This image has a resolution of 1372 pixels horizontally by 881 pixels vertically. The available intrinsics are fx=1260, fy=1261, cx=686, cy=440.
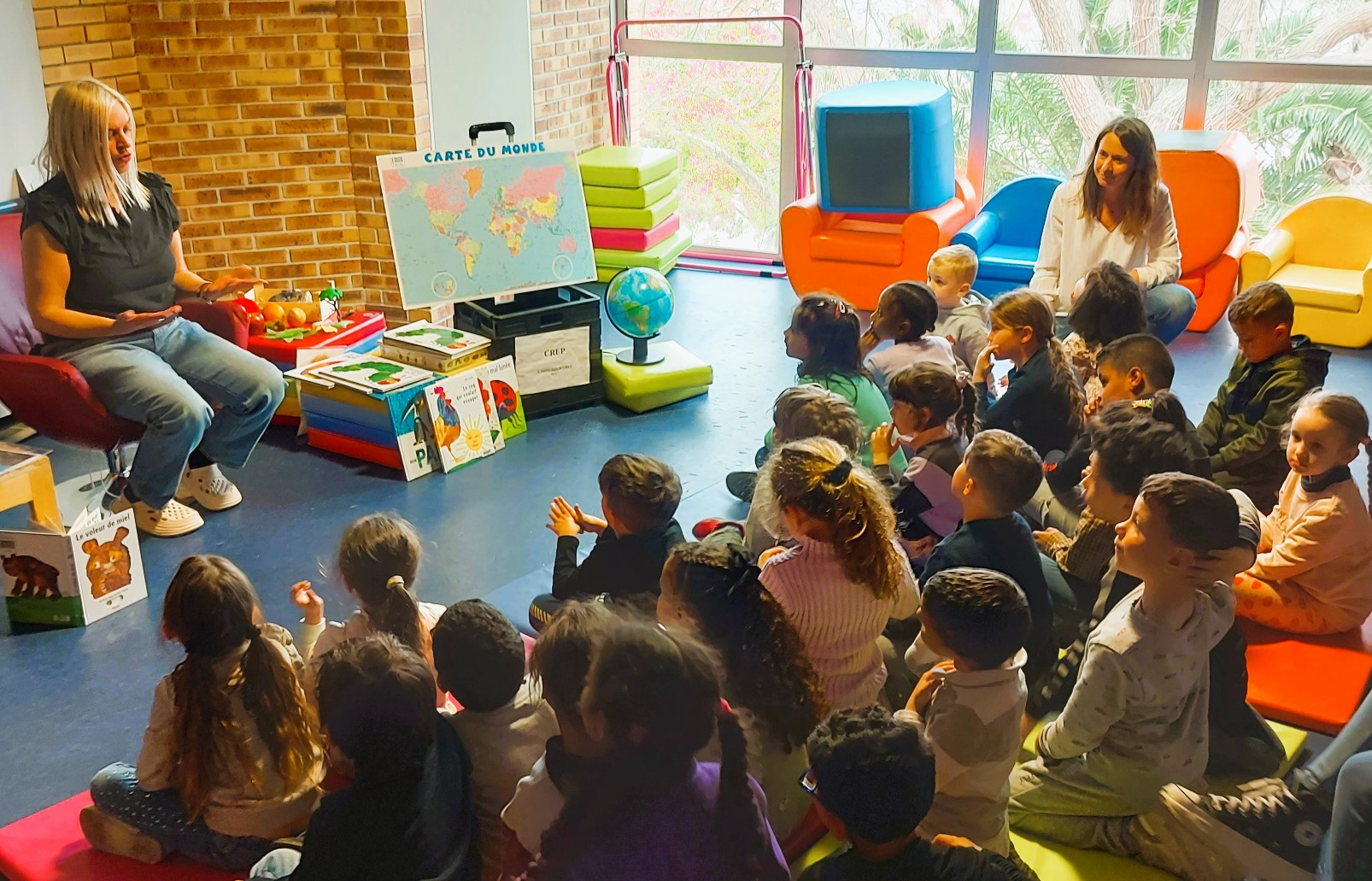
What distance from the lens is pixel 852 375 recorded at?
3785 mm

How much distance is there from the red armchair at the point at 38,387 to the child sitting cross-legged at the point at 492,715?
228 cm

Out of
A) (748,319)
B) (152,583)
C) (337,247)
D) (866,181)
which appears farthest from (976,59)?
(152,583)

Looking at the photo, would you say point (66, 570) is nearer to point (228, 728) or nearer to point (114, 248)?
point (114, 248)

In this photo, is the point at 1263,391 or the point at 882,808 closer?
the point at 882,808

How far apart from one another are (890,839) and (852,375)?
7.08 feet

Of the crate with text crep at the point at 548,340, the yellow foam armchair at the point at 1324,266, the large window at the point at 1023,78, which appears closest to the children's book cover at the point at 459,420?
the crate with text crep at the point at 548,340

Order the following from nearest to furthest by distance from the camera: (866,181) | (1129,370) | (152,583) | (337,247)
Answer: (1129,370), (152,583), (337,247), (866,181)

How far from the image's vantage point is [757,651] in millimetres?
2324

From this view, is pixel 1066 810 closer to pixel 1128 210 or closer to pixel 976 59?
pixel 1128 210

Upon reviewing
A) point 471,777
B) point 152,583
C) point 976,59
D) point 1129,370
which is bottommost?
point 152,583

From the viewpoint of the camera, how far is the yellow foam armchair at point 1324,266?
5.65 meters

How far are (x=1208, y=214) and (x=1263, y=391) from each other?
2.50 meters

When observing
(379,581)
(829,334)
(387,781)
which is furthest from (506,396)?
(387,781)

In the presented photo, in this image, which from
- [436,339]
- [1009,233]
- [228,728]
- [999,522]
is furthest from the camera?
[1009,233]
